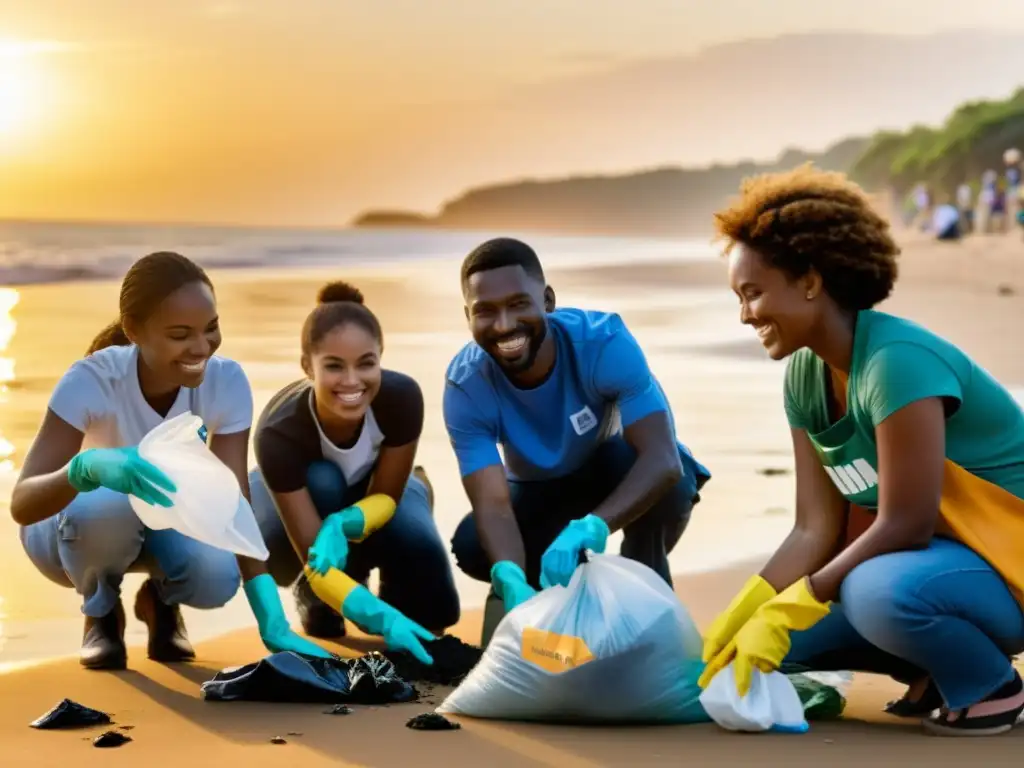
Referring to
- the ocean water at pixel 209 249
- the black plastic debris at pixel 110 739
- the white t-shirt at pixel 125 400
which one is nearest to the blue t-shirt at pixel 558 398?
the white t-shirt at pixel 125 400

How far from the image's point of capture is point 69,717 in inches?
125

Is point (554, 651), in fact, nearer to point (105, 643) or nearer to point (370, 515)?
point (370, 515)

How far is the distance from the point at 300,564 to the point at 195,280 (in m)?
1.09

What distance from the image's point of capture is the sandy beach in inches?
115

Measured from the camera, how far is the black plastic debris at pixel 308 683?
3330mm

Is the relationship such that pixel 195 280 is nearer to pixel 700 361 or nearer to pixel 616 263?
pixel 700 361

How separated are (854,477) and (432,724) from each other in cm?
100

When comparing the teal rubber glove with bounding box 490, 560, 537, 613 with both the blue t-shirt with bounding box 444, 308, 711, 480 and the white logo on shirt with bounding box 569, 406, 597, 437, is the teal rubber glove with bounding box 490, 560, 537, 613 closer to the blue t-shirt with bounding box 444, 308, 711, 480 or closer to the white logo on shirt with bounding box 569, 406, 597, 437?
the blue t-shirt with bounding box 444, 308, 711, 480

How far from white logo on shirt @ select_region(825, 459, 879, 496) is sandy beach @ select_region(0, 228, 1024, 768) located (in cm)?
48

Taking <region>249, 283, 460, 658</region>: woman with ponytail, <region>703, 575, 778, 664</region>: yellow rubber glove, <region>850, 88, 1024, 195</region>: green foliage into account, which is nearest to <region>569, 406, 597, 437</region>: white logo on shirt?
<region>249, 283, 460, 658</region>: woman with ponytail

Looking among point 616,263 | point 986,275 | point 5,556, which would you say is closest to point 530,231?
point 616,263

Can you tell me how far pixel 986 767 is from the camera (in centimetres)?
272

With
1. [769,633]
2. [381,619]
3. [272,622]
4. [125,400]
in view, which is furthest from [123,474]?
[769,633]

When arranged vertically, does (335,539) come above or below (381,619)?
above
